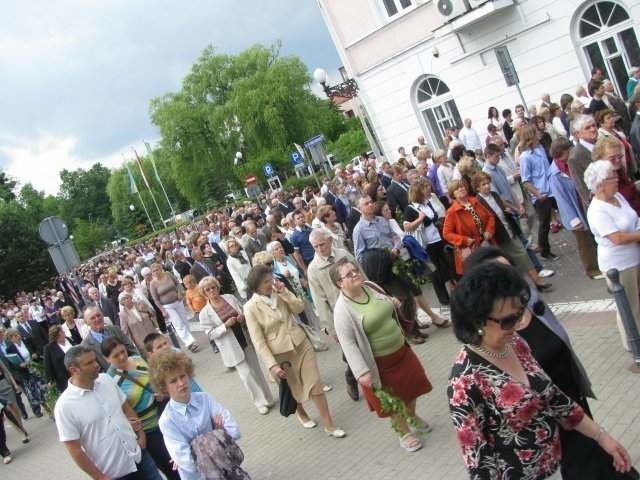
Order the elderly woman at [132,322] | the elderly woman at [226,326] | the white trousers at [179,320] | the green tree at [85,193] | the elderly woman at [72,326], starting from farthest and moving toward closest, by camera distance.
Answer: the green tree at [85,193] → the white trousers at [179,320] → the elderly woman at [132,322] → the elderly woman at [72,326] → the elderly woman at [226,326]

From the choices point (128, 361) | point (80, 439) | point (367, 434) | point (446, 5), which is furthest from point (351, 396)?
point (446, 5)

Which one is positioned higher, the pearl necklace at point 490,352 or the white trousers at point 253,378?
the pearl necklace at point 490,352

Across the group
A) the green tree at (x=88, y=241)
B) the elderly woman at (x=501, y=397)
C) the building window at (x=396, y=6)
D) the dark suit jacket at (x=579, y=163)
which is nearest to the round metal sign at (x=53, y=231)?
the dark suit jacket at (x=579, y=163)

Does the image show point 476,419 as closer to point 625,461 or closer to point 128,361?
point 625,461

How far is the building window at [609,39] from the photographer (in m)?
17.3

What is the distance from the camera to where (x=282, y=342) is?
6777 millimetres

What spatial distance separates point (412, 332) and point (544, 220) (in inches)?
115

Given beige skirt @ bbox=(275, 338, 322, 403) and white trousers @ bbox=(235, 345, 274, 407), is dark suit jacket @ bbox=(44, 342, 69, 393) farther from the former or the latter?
beige skirt @ bbox=(275, 338, 322, 403)

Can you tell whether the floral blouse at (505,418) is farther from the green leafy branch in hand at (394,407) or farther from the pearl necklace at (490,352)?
the green leafy branch in hand at (394,407)

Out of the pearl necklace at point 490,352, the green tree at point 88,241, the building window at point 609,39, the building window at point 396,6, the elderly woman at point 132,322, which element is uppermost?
the building window at point 396,6

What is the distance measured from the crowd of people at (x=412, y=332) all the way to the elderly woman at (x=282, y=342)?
0.7 inches

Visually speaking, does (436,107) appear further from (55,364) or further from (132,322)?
(55,364)

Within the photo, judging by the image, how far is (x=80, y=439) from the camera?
507cm

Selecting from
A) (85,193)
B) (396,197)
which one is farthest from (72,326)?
(85,193)
